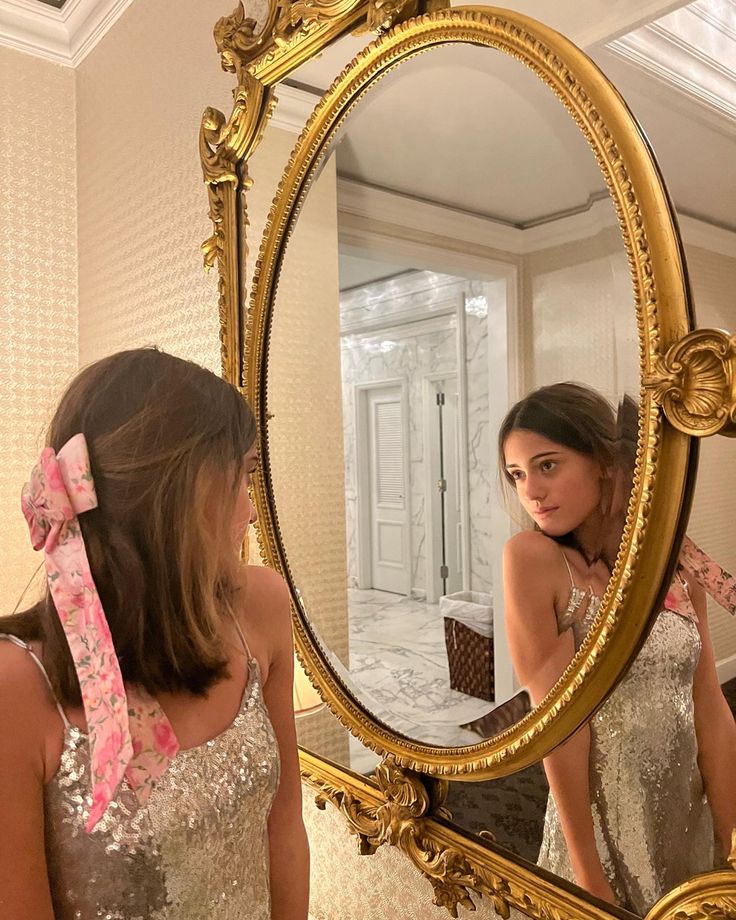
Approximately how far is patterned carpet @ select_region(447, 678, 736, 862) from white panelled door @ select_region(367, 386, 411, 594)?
0.83 ft

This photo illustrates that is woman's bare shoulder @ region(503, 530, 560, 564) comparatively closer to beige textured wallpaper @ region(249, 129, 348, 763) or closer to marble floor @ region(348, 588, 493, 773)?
marble floor @ region(348, 588, 493, 773)

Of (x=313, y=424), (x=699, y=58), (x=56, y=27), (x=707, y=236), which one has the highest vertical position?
(x=56, y=27)

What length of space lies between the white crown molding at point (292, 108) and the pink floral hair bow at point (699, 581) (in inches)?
32.5

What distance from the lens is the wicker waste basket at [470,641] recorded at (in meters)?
0.81

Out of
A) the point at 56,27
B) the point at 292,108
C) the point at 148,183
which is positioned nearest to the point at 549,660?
the point at 292,108

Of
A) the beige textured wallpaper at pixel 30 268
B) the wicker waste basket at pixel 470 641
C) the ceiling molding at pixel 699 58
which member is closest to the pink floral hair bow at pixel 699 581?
the wicker waste basket at pixel 470 641

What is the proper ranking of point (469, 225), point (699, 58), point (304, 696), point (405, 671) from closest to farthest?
point (699, 58) < point (469, 225) < point (405, 671) < point (304, 696)

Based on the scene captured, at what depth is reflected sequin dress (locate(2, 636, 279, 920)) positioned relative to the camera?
2.38 feet

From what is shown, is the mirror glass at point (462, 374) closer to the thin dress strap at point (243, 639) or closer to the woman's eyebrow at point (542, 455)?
the woman's eyebrow at point (542, 455)

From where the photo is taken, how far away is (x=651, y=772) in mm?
656

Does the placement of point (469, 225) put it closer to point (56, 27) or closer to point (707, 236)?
point (707, 236)

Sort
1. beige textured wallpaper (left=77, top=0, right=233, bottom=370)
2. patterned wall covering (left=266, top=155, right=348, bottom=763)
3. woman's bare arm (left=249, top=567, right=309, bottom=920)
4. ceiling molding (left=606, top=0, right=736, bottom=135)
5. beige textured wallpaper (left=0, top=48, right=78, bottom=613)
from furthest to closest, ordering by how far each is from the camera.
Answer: beige textured wallpaper (left=0, top=48, right=78, bottom=613), beige textured wallpaper (left=77, top=0, right=233, bottom=370), patterned wall covering (left=266, top=155, right=348, bottom=763), woman's bare arm (left=249, top=567, right=309, bottom=920), ceiling molding (left=606, top=0, right=736, bottom=135)

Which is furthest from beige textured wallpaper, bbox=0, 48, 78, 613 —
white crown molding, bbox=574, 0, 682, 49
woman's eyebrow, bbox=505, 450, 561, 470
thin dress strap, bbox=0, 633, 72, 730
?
white crown molding, bbox=574, 0, 682, 49

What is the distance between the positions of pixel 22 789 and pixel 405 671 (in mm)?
452
